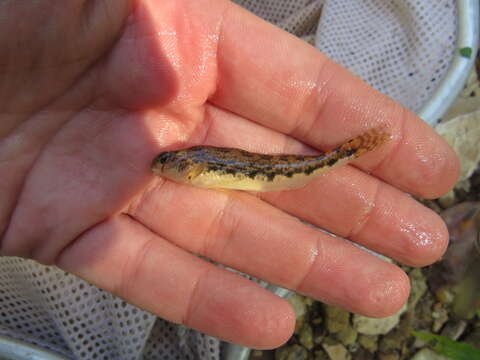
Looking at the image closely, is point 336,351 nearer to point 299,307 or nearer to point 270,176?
point 299,307

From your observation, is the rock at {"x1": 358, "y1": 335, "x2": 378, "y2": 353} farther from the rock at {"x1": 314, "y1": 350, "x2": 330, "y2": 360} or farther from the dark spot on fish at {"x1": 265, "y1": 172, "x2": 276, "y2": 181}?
the dark spot on fish at {"x1": 265, "y1": 172, "x2": 276, "y2": 181}

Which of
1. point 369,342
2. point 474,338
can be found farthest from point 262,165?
point 474,338

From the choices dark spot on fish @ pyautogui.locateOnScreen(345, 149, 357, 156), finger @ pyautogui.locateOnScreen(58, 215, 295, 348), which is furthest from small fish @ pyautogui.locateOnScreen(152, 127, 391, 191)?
finger @ pyautogui.locateOnScreen(58, 215, 295, 348)

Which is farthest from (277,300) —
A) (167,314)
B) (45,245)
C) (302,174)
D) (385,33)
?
(385,33)

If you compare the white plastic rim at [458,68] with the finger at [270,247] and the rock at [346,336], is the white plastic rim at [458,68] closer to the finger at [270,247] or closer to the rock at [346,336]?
the finger at [270,247]

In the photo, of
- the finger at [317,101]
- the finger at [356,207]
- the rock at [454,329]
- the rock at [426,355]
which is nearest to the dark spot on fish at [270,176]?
the finger at [356,207]

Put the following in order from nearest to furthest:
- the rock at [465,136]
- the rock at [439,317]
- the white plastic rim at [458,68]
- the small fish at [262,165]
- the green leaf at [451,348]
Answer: the small fish at [262,165], the green leaf at [451,348], the white plastic rim at [458,68], the rock at [439,317], the rock at [465,136]

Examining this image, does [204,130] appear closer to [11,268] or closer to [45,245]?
[45,245]
